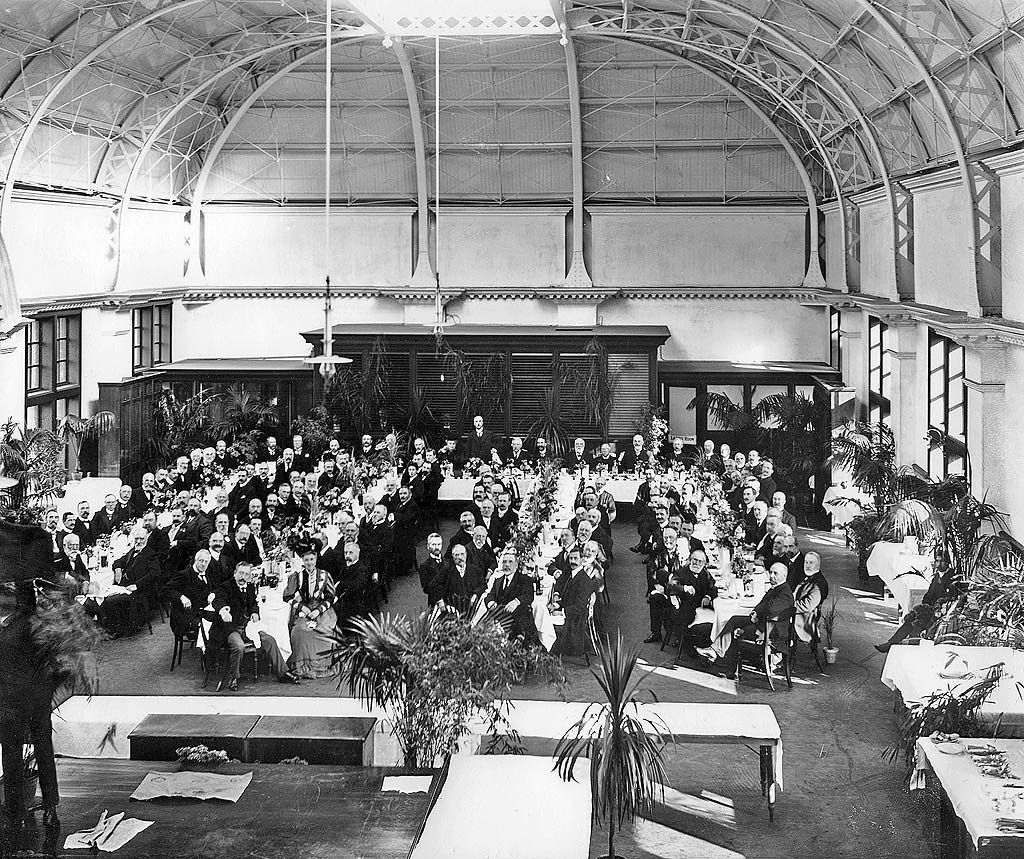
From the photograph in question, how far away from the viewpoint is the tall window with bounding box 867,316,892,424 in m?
20.7

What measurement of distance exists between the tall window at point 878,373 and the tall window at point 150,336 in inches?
629

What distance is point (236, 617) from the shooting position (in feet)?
39.0

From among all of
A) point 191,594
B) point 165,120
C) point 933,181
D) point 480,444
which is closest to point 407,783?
point 191,594

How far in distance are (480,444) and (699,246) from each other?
349 inches

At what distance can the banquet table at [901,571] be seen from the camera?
1378 cm

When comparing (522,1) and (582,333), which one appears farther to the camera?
A: (582,333)

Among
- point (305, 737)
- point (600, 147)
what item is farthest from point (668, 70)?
point (305, 737)

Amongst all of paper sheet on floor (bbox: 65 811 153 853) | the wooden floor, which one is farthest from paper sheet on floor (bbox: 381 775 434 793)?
paper sheet on floor (bbox: 65 811 153 853)

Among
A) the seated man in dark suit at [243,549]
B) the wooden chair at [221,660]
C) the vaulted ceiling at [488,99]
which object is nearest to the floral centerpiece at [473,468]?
the seated man in dark suit at [243,549]

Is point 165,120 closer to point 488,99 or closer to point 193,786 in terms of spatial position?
point 488,99

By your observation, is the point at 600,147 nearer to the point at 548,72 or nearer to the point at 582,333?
the point at 548,72

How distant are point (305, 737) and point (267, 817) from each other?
1277 millimetres

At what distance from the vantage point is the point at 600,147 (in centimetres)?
2677

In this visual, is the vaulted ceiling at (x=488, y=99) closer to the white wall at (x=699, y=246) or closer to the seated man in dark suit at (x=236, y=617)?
the white wall at (x=699, y=246)
